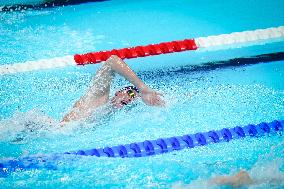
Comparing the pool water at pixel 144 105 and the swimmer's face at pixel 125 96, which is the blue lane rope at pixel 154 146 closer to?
the pool water at pixel 144 105

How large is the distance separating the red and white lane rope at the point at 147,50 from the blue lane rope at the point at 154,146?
6.06 feet

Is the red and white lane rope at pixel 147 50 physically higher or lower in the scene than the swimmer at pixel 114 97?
higher

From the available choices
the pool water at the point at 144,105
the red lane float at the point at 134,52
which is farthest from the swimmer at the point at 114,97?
the red lane float at the point at 134,52

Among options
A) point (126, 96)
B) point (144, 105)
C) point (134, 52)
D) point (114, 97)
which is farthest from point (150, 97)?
point (134, 52)

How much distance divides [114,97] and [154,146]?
1.76ft

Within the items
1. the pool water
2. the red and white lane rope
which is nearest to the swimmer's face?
the pool water

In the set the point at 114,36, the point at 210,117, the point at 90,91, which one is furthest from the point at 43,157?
the point at 114,36

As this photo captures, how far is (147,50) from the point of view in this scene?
4.75m

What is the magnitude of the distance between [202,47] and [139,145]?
2.23 metres

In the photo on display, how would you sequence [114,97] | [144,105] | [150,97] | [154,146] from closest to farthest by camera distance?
[154,146]
[150,97]
[114,97]
[144,105]

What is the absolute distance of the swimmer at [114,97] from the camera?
314 centimetres

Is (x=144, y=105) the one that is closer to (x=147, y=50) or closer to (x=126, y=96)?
(x=126, y=96)

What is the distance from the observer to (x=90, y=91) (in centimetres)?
329

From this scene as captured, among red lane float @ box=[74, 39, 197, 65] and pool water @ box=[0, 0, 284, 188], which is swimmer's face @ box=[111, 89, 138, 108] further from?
red lane float @ box=[74, 39, 197, 65]
